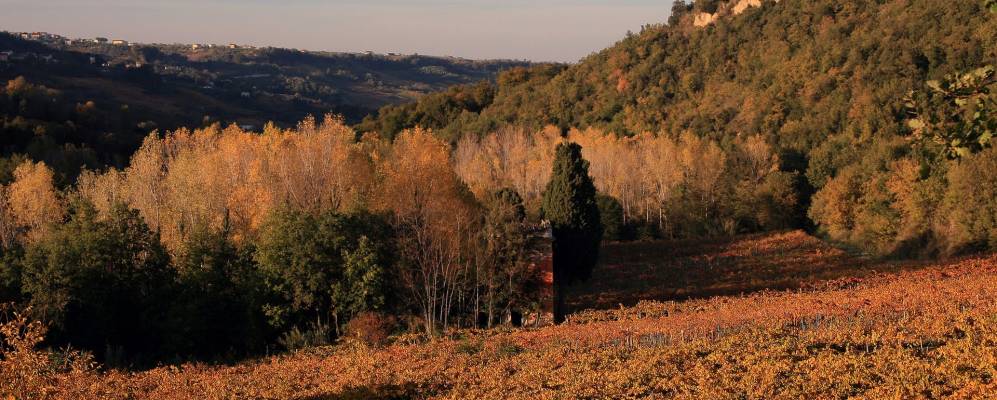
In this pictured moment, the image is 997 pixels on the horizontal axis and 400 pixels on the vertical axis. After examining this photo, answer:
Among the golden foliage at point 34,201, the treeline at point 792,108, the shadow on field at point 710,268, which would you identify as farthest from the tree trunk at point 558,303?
the golden foliage at point 34,201

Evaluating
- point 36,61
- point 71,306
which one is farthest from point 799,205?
point 36,61

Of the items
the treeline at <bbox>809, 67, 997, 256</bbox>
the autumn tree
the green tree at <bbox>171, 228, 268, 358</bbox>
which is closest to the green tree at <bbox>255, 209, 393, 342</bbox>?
the green tree at <bbox>171, 228, 268, 358</bbox>

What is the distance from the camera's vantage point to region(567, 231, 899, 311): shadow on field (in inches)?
1459

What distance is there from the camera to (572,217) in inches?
1534

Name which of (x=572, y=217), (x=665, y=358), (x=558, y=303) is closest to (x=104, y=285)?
(x=558, y=303)

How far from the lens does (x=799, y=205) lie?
211 feet

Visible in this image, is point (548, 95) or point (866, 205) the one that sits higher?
point (548, 95)

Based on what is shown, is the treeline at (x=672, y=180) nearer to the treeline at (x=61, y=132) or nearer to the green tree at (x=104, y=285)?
the treeline at (x=61, y=132)

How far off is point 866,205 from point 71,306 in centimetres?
4845

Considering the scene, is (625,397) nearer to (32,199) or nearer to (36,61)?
(32,199)

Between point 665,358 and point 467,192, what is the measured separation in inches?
730

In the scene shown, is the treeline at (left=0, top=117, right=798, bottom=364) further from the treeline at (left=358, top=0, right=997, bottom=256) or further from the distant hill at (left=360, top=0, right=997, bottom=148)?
the distant hill at (left=360, top=0, right=997, bottom=148)

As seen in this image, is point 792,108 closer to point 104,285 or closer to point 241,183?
point 241,183

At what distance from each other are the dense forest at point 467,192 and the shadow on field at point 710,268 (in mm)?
3313
